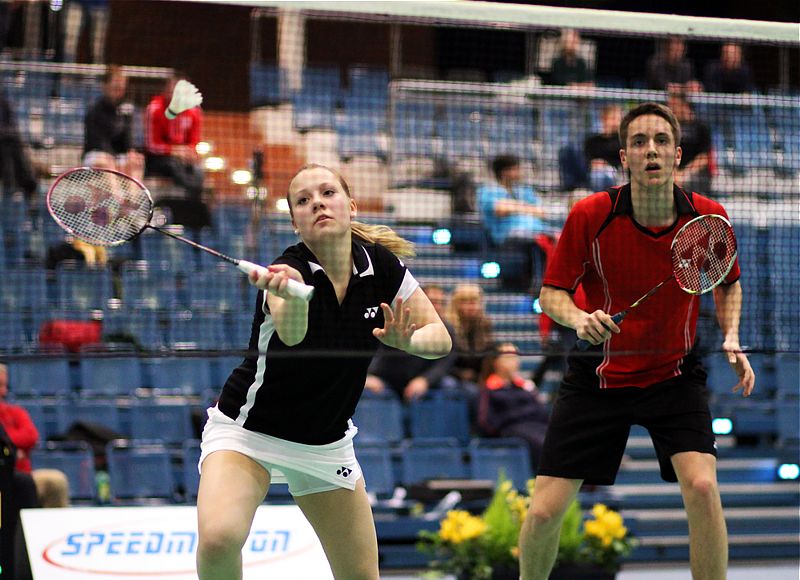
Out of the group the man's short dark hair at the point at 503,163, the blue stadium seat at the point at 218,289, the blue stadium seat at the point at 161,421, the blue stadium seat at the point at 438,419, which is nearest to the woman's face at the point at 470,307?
the blue stadium seat at the point at 438,419

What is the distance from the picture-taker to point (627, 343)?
5582 millimetres

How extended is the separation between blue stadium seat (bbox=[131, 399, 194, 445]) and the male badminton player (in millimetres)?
4914

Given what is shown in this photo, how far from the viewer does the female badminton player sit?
4.70 metres

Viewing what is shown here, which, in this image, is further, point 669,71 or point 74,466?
point 669,71

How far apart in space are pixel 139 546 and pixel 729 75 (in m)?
7.01

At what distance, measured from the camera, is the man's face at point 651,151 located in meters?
5.43

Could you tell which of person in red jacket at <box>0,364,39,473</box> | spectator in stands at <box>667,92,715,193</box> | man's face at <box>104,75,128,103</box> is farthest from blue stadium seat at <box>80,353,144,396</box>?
spectator in stands at <box>667,92,715,193</box>

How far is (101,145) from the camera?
945 cm

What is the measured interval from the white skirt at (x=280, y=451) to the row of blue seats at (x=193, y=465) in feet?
14.3

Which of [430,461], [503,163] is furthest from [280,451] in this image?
[503,163]

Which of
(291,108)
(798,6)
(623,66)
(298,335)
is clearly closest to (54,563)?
(298,335)

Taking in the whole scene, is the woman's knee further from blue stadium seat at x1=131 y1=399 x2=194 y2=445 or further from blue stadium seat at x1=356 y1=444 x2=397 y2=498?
blue stadium seat at x1=131 y1=399 x2=194 y2=445

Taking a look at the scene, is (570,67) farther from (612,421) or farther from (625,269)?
(612,421)

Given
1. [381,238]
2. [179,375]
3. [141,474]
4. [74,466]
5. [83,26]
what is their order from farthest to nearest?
[83,26]
[179,375]
[141,474]
[74,466]
[381,238]
